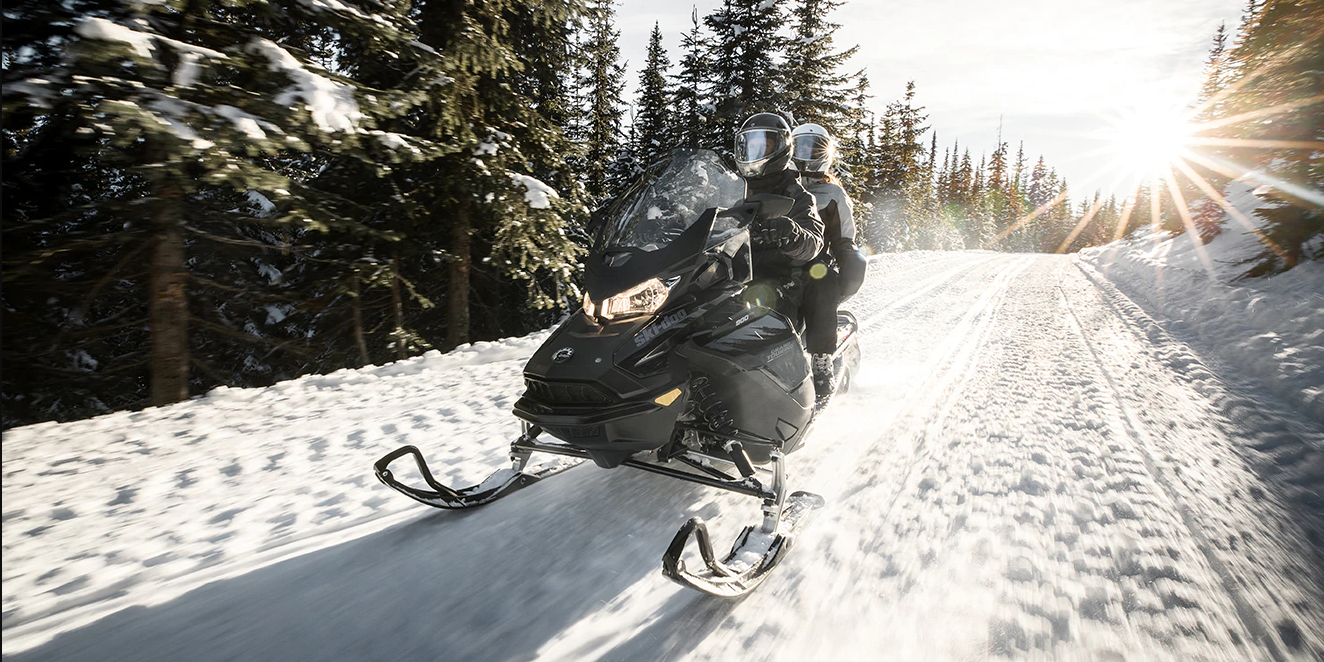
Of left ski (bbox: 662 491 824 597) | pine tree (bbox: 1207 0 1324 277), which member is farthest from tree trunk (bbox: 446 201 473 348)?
pine tree (bbox: 1207 0 1324 277)

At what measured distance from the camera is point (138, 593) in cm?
223

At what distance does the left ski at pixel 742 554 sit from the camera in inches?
76.0

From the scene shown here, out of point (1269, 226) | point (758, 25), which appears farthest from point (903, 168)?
point (1269, 226)

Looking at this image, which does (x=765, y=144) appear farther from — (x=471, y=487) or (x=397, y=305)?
(x=397, y=305)

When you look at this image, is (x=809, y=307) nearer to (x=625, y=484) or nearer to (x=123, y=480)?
(x=625, y=484)

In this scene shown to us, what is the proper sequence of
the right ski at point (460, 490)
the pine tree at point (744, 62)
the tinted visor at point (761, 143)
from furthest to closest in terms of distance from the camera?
1. the pine tree at point (744, 62)
2. the tinted visor at point (761, 143)
3. the right ski at point (460, 490)

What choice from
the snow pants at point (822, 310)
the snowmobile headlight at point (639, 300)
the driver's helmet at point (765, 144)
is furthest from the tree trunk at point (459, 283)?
the snowmobile headlight at point (639, 300)

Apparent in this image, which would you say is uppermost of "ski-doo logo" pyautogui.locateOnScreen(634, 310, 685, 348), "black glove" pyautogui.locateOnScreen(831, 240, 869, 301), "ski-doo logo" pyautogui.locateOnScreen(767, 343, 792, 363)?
"black glove" pyautogui.locateOnScreen(831, 240, 869, 301)

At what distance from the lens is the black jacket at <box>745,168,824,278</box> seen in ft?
10.0

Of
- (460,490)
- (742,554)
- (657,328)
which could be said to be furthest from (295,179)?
(742,554)

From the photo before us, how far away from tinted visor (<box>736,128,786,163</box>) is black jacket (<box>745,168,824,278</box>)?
0.15m

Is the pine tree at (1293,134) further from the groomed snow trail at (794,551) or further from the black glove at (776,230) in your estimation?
the black glove at (776,230)

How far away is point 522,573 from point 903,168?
36.7 metres

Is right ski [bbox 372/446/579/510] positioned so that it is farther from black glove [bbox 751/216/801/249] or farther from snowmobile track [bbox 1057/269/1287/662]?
snowmobile track [bbox 1057/269/1287/662]
